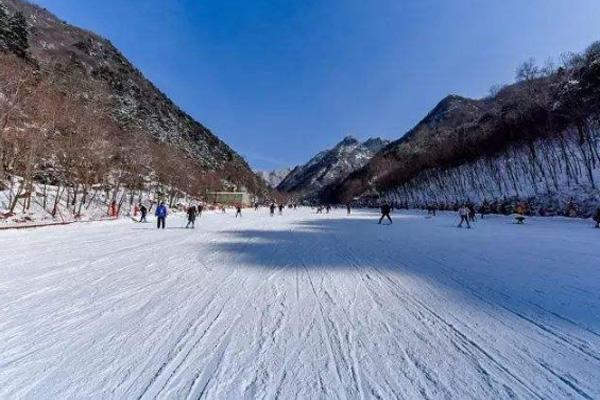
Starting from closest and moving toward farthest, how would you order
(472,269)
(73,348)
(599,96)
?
(73,348), (472,269), (599,96)

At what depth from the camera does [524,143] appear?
54.2 metres

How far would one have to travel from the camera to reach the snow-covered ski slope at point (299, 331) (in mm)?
3068

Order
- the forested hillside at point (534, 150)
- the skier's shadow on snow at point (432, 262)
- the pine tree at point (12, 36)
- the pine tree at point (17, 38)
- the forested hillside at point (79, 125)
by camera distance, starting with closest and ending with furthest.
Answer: the skier's shadow on snow at point (432, 262) < the forested hillside at point (79, 125) < the forested hillside at point (534, 150) < the pine tree at point (12, 36) < the pine tree at point (17, 38)

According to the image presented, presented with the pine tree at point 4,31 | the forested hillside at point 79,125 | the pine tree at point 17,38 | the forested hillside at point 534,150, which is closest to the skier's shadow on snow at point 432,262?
the forested hillside at point 79,125

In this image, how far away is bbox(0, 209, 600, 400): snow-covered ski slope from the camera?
307cm

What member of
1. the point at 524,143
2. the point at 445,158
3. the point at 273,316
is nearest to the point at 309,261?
the point at 273,316

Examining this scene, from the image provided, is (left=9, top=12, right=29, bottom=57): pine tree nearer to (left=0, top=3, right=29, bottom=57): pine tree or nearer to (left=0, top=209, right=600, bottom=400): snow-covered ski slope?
(left=0, top=3, right=29, bottom=57): pine tree

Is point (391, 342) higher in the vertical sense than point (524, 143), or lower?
lower

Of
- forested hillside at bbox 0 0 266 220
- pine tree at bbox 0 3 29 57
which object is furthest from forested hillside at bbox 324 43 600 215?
pine tree at bbox 0 3 29 57

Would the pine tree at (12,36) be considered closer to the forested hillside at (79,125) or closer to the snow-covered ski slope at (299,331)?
the forested hillside at (79,125)

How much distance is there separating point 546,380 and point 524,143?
2395 inches

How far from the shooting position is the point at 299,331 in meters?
4.33

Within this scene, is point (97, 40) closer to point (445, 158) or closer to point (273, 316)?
point (445, 158)

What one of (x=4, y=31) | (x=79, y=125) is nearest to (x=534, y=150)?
(x=79, y=125)
